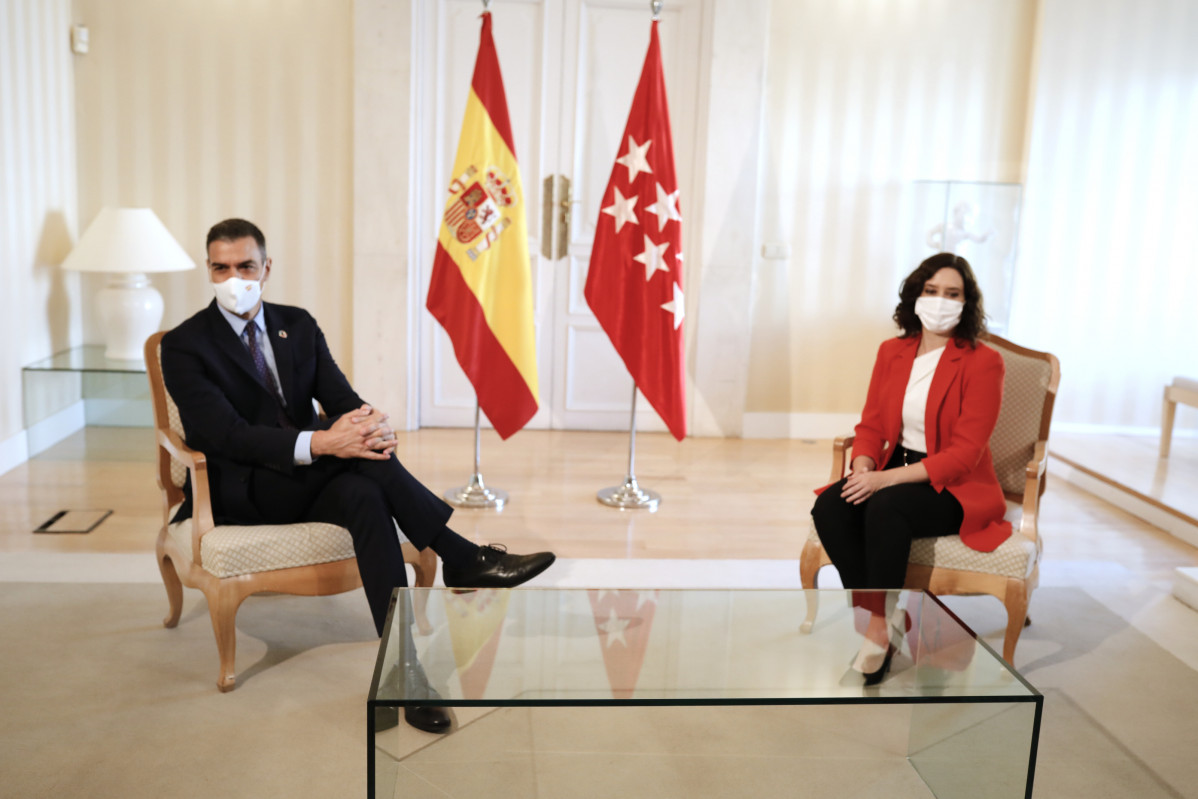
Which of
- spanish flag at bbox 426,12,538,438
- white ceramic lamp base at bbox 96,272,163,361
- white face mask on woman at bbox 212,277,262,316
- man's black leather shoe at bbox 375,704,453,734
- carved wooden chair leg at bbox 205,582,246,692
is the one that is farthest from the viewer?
white ceramic lamp base at bbox 96,272,163,361

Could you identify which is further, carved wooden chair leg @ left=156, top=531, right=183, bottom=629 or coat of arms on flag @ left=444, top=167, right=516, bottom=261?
coat of arms on flag @ left=444, top=167, right=516, bottom=261

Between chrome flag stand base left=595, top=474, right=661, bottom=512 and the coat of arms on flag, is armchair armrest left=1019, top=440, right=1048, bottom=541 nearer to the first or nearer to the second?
chrome flag stand base left=595, top=474, right=661, bottom=512

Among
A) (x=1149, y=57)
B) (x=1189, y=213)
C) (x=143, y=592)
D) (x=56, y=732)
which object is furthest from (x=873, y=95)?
(x=56, y=732)

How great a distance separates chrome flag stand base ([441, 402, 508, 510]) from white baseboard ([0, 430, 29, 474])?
83.4 inches

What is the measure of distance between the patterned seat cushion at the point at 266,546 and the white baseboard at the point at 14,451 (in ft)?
8.28

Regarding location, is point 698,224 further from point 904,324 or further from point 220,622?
point 220,622

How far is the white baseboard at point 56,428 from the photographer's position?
17.6 feet

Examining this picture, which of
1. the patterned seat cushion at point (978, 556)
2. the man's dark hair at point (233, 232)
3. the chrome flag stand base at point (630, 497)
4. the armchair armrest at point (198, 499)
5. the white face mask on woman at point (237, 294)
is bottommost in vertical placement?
the chrome flag stand base at point (630, 497)

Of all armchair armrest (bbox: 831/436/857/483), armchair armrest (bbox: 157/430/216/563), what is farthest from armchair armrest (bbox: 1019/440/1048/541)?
armchair armrest (bbox: 157/430/216/563)

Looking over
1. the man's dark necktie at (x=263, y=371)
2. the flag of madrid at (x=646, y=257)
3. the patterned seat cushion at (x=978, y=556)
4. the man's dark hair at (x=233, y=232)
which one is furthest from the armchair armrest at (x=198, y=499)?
the flag of madrid at (x=646, y=257)

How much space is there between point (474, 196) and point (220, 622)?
233 centimetres

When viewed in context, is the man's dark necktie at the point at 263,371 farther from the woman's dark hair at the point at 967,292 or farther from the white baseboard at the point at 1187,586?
the white baseboard at the point at 1187,586

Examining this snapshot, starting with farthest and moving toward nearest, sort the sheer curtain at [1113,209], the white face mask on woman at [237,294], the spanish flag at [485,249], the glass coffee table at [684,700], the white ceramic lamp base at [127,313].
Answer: the sheer curtain at [1113,209], the white ceramic lamp base at [127,313], the spanish flag at [485,249], the white face mask on woman at [237,294], the glass coffee table at [684,700]

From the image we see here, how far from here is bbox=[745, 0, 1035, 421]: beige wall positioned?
20.1 ft
